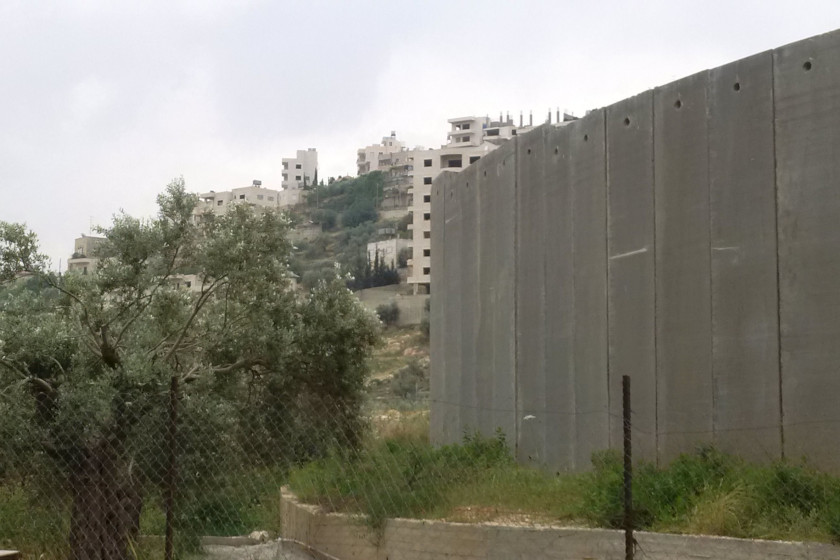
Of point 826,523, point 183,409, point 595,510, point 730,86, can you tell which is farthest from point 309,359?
point 826,523

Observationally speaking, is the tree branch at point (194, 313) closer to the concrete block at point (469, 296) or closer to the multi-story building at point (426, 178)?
the concrete block at point (469, 296)

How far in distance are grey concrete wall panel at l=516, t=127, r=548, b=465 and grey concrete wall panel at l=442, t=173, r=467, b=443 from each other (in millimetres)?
2172

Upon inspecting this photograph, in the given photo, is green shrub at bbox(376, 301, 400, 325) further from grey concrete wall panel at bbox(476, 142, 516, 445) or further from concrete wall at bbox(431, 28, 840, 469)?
concrete wall at bbox(431, 28, 840, 469)

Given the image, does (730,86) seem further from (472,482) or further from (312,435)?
(312,435)

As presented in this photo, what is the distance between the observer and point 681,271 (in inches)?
391

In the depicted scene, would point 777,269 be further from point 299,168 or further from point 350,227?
point 299,168

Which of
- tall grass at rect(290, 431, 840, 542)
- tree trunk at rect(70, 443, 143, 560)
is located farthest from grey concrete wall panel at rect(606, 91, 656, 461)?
tree trunk at rect(70, 443, 143, 560)

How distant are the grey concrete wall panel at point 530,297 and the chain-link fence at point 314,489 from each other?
22.5 inches

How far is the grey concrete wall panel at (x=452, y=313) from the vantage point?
14758mm

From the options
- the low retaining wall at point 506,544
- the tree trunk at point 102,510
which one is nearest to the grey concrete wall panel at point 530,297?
the low retaining wall at point 506,544

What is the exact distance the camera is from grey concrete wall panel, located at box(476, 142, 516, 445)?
42.2 feet

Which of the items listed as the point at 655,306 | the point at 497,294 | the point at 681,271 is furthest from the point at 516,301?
the point at 681,271

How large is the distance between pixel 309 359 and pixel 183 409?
2.87 m

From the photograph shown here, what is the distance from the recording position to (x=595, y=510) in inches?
337
